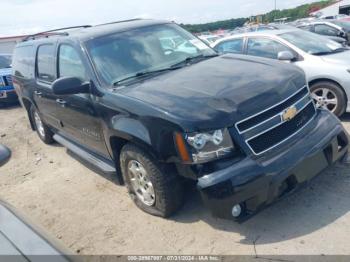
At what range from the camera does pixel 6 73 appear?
11.0 m

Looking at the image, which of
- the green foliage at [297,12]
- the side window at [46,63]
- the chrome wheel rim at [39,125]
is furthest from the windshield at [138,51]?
the green foliage at [297,12]

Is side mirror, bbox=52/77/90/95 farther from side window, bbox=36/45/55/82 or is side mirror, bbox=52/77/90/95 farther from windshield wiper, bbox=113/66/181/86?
side window, bbox=36/45/55/82

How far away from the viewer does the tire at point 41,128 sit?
21.9 ft

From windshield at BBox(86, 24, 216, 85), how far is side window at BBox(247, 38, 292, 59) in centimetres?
224

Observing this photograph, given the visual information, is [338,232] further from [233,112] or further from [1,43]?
[1,43]

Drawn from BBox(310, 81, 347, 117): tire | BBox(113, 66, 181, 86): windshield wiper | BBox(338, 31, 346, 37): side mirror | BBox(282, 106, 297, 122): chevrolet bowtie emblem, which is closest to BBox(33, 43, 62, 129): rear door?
BBox(113, 66, 181, 86): windshield wiper

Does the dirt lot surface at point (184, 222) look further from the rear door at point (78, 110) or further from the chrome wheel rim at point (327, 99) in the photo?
the chrome wheel rim at point (327, 99)

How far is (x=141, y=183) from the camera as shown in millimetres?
3846

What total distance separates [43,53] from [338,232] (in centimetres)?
467

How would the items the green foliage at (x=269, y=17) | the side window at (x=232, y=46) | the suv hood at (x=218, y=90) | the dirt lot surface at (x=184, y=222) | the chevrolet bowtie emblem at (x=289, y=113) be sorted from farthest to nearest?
the green foliage at (x=269, y=17), the side window at (x=232, y=46), the chevrolet bowtie emblem at (x=289, y=113), the dirt lot surface at (x=184, y=222), the suv hood at (x=218, y=90)

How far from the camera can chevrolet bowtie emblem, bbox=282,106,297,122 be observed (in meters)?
3.42

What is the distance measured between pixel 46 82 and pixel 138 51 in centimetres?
190

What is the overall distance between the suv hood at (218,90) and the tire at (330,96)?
2.08 m

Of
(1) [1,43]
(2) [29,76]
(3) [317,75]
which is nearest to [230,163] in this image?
(3) [317,75]
